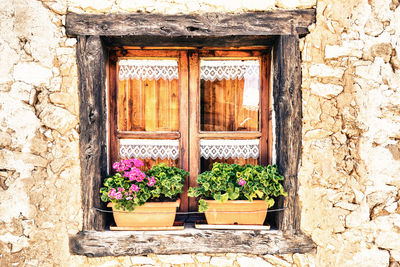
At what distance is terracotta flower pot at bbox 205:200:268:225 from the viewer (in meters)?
2.36

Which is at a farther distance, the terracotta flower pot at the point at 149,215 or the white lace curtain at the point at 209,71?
the white lace curtain at the point at 209,71

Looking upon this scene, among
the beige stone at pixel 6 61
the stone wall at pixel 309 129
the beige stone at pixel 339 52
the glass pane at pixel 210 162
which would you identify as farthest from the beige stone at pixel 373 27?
the beige stone at pixel 6 61

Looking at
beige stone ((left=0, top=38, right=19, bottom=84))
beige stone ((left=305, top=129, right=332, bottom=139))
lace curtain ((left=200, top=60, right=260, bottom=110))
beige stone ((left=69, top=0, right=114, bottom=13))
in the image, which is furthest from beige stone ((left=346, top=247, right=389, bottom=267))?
beige stone ((left=0, top=38, right=19, bottom=84))

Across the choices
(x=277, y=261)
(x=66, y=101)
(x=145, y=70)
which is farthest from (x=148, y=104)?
(x=277, y=261)

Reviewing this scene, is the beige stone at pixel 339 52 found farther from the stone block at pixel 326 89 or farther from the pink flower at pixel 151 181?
the pink flower at pixel 151 181

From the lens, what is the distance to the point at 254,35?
2.37 m

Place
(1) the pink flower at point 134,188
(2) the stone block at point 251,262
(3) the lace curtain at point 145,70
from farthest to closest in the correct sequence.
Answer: (3) the lace curtain at point 145,70
(2) the stone block at point 251,262
(1) the pink flower at point 134,188

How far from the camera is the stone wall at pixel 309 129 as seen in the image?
7.48 ft

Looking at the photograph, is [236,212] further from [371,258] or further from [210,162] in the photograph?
[371,258]

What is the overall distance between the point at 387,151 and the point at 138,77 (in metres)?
A: 2.11

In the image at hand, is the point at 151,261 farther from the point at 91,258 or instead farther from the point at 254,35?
the point at 254,35

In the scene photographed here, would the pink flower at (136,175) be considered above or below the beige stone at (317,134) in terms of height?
below

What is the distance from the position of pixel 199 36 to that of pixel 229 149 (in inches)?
39.0

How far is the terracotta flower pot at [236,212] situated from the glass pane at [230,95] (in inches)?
27.0
